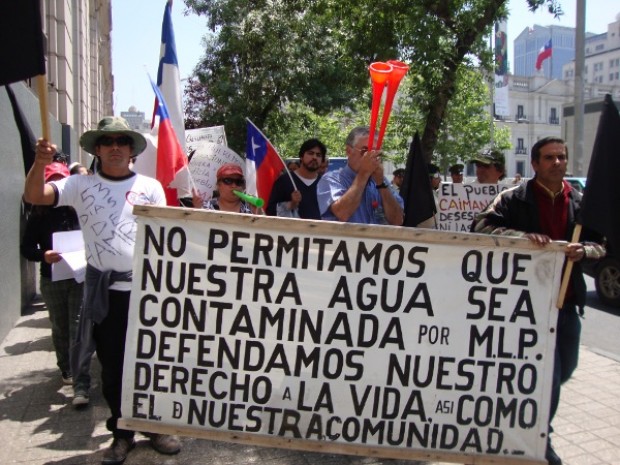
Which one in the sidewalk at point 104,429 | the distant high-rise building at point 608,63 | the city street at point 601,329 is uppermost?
the distant high-rise building at point 608,63

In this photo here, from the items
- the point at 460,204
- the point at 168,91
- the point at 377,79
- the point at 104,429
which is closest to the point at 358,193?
the point at 377,79

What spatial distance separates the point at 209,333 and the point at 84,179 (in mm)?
1371

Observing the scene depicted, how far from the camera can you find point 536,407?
3.12 m

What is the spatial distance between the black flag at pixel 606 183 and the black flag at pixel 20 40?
2.87m

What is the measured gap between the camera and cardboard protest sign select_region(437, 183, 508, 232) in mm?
8359

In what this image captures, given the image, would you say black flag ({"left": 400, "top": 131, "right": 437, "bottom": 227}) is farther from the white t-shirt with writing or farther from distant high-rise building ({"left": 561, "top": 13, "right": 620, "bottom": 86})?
distant high-rise building ({"left": 561, "top": 13, "right": 620, "bottom": 86})

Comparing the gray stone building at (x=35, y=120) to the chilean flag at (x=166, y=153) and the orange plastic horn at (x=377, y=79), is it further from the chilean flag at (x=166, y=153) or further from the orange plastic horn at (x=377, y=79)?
the orange plastic horn at (x=377, y=79)

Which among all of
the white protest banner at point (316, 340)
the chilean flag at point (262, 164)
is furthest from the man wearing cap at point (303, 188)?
the white protest banner at point (316, 340)

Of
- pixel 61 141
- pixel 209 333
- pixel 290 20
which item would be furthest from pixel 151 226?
pixel 290 20

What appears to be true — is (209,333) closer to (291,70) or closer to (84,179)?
(84,179)

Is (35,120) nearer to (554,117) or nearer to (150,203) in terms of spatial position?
(150,203)

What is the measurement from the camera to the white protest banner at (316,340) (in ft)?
9.99

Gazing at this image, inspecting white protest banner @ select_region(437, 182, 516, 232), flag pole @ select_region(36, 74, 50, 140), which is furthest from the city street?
flag pole @ select_region(36, 74, 50, 140)

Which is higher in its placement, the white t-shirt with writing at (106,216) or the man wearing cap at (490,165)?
the man wearing cap at (490,165)
